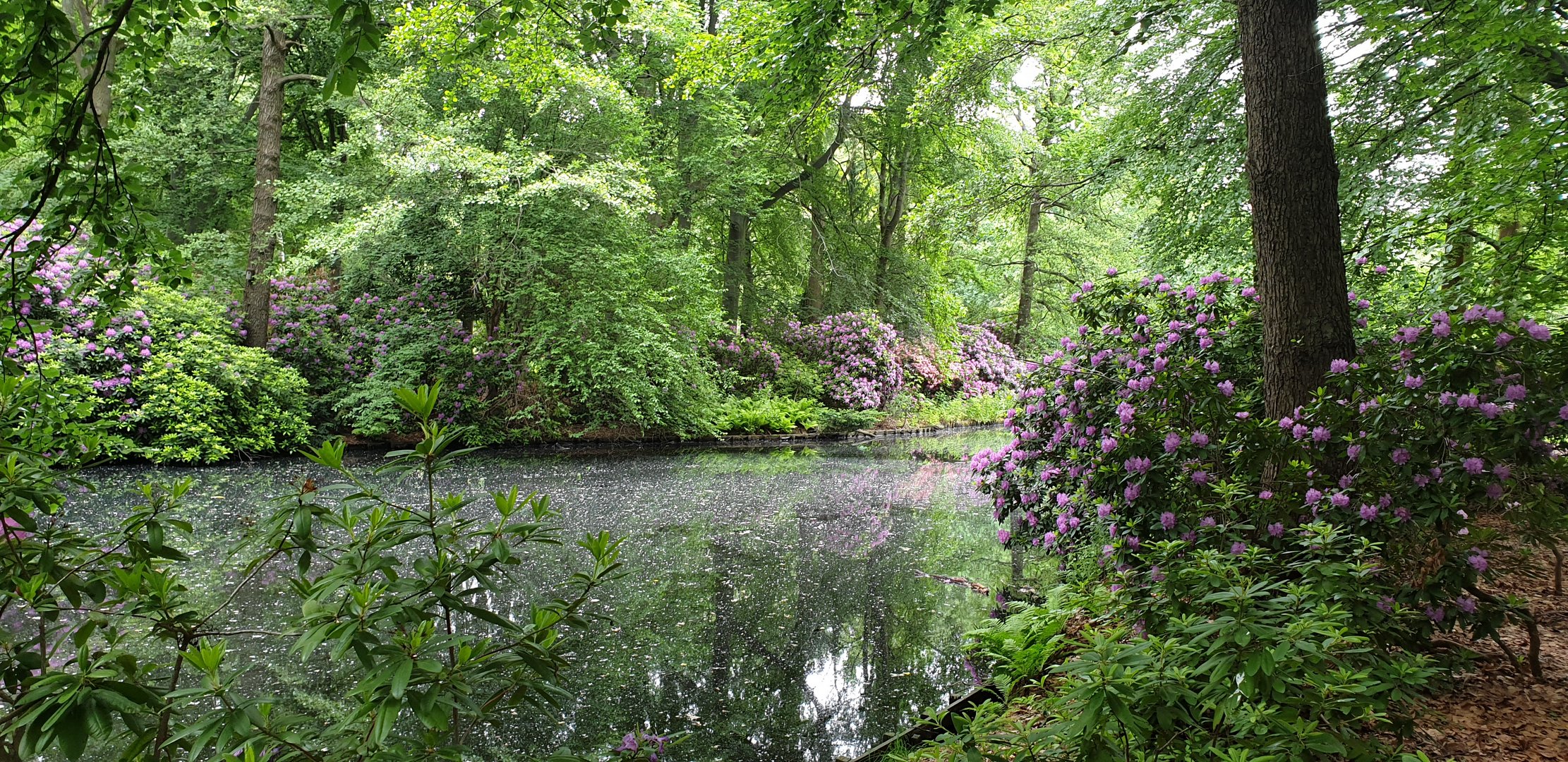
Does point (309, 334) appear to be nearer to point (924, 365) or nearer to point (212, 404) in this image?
point (212, 404)

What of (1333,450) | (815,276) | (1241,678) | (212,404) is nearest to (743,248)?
(815,276)

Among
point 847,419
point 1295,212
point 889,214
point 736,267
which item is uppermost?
point 889,214

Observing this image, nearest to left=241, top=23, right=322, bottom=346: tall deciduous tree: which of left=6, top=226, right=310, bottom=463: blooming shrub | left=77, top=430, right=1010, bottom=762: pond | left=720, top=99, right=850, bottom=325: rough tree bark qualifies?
left=6, top=226, right=310, bottom=463: blooming shrub

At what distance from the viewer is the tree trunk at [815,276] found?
17828mm

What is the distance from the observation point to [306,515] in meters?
1.44

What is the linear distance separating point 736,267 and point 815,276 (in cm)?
226

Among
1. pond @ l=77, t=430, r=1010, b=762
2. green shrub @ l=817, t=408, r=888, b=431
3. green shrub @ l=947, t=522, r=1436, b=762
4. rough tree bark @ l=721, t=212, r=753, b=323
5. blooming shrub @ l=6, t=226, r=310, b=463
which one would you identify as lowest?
pond @ l=77, t=430, r=1010, b=762

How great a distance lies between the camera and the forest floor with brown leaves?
2332 mm

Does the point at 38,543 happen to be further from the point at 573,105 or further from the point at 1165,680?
the point at 573,105

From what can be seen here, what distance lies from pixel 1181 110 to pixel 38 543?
7340 mm

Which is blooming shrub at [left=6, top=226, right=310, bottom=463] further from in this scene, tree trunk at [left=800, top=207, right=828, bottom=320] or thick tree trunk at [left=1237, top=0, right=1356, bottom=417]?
tree trunk at [left=800, top=207, right=828, bottom=320]

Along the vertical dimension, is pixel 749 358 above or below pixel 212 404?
above

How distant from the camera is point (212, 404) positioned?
902cm

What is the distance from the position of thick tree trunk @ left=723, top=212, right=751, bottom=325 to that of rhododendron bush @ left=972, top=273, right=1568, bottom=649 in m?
12.5
